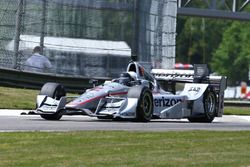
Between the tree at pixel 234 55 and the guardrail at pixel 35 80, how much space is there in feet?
169

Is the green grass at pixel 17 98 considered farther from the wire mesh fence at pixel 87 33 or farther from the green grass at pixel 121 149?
the green grass at pixel 121 149

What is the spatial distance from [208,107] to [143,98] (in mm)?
3252

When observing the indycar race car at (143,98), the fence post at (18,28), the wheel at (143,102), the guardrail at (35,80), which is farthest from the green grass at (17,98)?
the wheel at (143,102)

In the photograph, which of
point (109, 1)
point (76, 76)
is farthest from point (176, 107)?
point (109, 1)

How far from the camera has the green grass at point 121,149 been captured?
39.0 feet

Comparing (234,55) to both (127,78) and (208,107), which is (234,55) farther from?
(127,78)

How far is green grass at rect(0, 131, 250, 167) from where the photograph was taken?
468 inches

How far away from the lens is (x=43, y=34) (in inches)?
1309

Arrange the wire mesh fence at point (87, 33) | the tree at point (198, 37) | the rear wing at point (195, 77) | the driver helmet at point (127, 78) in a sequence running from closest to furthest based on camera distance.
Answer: the driver helmet at point (127, 78) → the rear wing at point (195, 77) → the wire mesh fence at point (87, 33) → the tree at point (198, 37)

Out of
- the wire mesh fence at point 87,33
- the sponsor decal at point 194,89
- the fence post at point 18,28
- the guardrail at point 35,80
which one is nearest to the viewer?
the sponsor decal at point 194,89

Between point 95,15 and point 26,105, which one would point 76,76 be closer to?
point 95,15

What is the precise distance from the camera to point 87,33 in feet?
112

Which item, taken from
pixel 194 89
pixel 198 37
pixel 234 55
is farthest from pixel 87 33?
pixel 198 37

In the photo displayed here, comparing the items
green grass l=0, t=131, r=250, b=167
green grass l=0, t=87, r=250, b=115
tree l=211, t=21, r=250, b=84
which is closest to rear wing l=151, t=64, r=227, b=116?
green grass l=0, t=87, r=250, b=115
